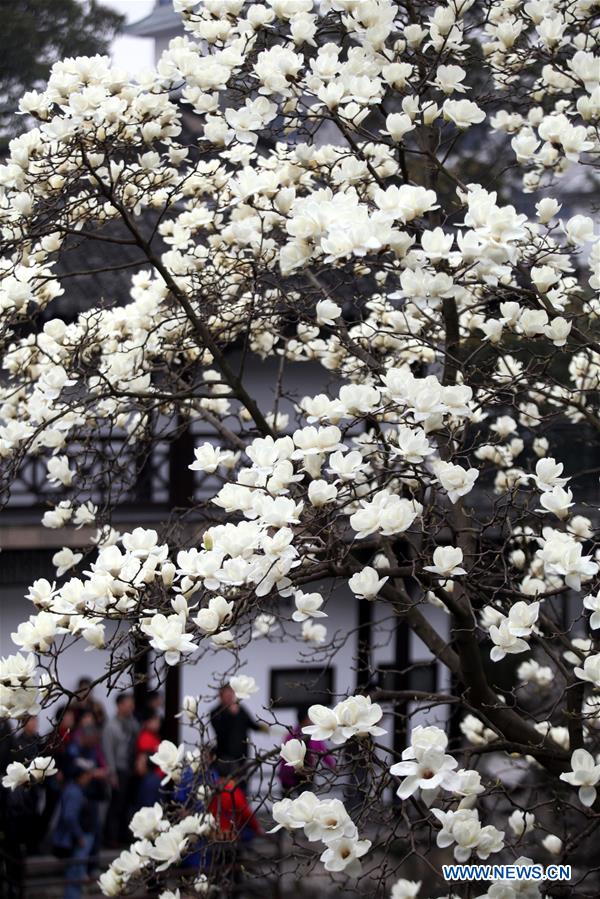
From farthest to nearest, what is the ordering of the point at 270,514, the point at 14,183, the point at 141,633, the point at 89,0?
the point at 89,0, the point at 14,183, the point at 141,633, the point at 270,514

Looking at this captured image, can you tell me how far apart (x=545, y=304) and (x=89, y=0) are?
1385cm

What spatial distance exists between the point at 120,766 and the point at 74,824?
850 millimetres

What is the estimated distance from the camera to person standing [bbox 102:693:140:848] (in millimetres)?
7469

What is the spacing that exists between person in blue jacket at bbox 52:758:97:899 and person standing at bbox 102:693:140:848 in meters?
0.49

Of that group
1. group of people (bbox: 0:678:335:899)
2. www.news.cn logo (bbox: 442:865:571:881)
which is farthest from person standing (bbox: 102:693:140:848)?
www.news.cn logo (bbox: 442:865:571:881)

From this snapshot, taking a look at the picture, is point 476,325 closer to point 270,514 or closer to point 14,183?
point 14,183

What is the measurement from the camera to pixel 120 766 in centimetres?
762

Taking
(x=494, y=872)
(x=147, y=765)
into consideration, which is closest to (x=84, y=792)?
(x=147, y=765)

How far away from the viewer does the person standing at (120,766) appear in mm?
7469

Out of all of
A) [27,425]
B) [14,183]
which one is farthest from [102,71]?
[27,425]

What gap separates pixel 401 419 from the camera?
103 inches

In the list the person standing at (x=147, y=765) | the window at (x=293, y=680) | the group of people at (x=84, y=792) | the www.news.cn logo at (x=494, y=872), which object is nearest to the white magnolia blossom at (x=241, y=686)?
the www.news.cn logo at (x=494, y=872)

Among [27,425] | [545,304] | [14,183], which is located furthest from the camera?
[27,425]

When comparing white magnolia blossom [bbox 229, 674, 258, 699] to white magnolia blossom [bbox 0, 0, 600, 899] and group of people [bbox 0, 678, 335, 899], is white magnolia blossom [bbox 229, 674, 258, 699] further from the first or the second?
group of people [bbox 0, 678, 335, 899]
